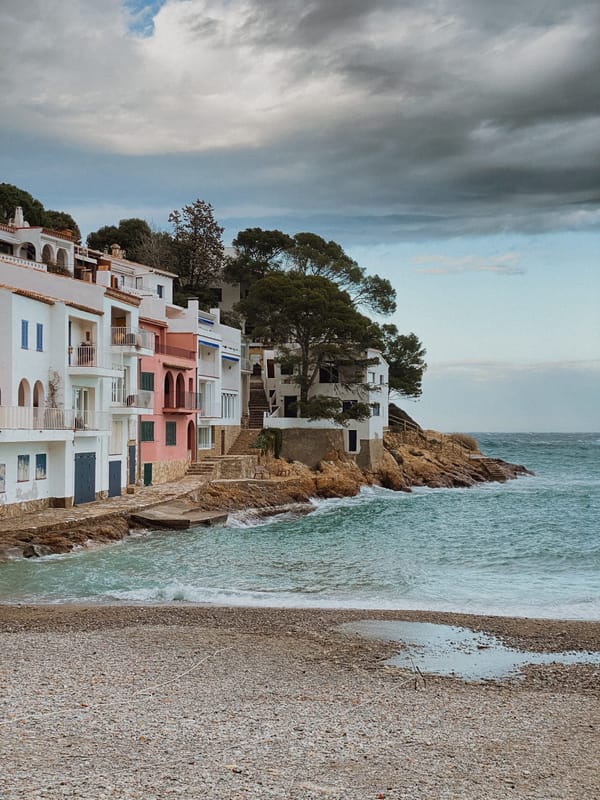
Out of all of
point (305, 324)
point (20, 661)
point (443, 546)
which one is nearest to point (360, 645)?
point (20, 661)

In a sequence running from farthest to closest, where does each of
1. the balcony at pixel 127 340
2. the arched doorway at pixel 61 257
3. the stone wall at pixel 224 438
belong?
the arched doorway at pixel 61 257 < the stone wall at pixel 224 438 < the balcony at pixel 127 340

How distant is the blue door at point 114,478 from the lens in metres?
39.0

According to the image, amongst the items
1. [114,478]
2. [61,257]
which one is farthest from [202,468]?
[61,257]

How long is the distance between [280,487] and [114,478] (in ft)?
38.2

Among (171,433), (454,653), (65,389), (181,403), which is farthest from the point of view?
(181,403)

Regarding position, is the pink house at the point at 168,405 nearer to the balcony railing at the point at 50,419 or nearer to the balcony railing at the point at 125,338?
the balcony railing at the point at 125,338

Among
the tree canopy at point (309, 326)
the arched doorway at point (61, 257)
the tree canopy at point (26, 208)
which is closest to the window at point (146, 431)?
the tree canopy at point (309, 326)

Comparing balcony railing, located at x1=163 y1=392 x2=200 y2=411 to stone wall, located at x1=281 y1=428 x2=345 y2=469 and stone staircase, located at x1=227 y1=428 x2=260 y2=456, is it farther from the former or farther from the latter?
stone wall, located at x1=281 y1=428 x2=345 y2=469

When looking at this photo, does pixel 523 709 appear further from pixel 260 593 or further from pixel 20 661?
pixel 260 593

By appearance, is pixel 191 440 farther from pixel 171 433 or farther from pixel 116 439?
pixel 116 439

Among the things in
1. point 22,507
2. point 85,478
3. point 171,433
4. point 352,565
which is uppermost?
point 171,433

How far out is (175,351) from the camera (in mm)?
49250

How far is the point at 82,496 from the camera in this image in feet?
118

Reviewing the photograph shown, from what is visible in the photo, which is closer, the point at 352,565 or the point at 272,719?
the point at 272,719
